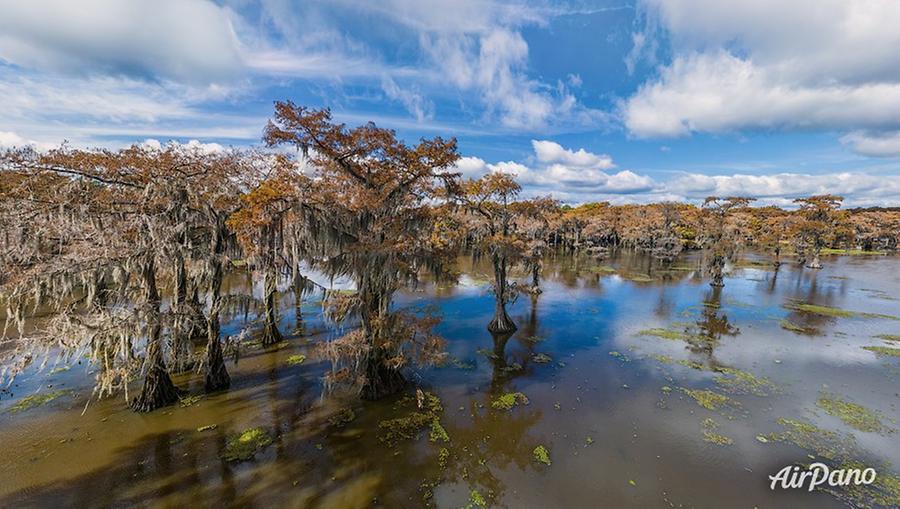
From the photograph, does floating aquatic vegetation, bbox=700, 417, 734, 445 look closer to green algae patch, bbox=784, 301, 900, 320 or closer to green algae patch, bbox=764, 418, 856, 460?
green algae patch, bbox=764, 418, 856, 460

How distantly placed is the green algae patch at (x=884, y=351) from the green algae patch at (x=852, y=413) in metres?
6.84

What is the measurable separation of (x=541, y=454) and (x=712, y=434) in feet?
15.6

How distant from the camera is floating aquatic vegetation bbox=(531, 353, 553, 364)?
14.1 metres

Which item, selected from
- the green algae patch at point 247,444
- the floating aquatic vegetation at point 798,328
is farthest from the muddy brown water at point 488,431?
the floating aquatic vegetation at point 798,328

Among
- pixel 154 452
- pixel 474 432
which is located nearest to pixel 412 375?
pixel 474 432

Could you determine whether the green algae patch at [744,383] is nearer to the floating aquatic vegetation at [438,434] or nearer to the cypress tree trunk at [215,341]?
the floating aquatic vegetation at [438,434]

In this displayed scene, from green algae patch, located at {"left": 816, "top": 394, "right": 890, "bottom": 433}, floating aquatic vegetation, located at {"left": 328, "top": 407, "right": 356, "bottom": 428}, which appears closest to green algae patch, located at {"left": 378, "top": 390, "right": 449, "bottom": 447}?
floating aquatic vegetation, located at {"left": 328, "top": 407, "right": 356, "bottom": 428}

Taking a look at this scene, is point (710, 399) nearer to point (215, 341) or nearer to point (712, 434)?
point (712, 434)

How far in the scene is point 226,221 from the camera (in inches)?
391

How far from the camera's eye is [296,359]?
1374 cm

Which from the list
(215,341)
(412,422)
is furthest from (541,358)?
(215,341)

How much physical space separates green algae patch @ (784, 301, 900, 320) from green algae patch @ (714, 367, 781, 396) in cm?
1349

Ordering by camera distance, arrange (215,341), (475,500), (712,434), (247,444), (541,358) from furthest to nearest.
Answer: (541,358) → (215,341) → (712,434) → (247,444) → (475,500)

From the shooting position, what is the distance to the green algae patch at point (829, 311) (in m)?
20.8
